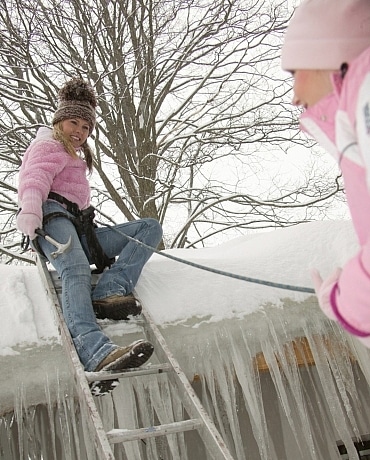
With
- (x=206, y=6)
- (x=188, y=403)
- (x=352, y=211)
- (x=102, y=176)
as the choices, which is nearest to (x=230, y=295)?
(x=188, y=403)

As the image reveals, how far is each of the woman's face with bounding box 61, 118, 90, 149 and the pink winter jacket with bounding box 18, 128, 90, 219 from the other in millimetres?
103

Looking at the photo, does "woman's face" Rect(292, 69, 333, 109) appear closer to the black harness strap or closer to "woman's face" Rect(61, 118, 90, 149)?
the black harness strap

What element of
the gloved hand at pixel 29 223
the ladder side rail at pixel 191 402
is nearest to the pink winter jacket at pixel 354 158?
the ladder side rail at pixel 191 402

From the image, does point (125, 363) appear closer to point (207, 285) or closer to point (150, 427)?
point (150, 427)

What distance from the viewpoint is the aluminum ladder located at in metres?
2.05

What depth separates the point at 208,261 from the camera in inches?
154

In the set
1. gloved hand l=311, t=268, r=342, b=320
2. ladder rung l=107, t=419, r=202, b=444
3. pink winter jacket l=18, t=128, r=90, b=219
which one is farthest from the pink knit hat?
pink winter jacket l=18, t=128, r=90, b=219

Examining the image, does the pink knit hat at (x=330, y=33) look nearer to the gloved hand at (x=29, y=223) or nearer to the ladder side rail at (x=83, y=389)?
the ladder side rail at (x=83, y=389)

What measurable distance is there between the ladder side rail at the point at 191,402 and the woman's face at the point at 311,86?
1402 millimetres

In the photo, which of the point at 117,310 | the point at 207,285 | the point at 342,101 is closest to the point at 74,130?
the point at 117,310

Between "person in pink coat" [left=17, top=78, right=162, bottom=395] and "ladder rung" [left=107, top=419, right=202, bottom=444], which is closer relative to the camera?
"ladder rung" [left=107, top=419, right=202, bottom=444]

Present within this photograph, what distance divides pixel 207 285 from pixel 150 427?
150 centimetres

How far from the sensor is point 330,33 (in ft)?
3.57

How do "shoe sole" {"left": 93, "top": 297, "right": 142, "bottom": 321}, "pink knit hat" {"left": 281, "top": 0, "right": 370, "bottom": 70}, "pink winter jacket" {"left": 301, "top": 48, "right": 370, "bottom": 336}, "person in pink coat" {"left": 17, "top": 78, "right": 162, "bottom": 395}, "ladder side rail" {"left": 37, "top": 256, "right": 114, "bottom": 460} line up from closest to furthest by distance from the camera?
"pink winter jacket" {"left": 301, "top": 48, "right": 370, "bottom": 336}
"pink knit hat" {"left": 281, "top": 0, "right": 370, "bottom": 70}
"ladder side rail" {"left": 37, "top": 256, "right": 114, "bottom": 460}
"person in pink coat" {"left": 17, "top": 78, "right": 162, "bottom": 395}
"shoe sole" {"left": 93, "top": 297, "right": 142, "bottom": 321}
